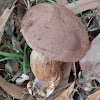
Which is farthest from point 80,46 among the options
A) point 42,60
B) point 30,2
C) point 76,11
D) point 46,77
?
point 30,2

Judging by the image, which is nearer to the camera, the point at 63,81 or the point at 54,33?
the point at 54,33

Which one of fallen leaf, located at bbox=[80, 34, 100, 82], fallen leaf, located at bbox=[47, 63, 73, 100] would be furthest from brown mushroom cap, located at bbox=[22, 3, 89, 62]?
fallen leaf, located at bbox=[47, 63, 73, 100]

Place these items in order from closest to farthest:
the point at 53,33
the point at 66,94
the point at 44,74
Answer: the point at 53,33 < the point at 44,74 < the point at 66,94

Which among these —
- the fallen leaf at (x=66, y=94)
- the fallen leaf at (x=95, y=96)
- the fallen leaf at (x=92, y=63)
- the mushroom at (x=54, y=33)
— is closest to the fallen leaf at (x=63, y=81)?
the fallen leaf at (x=66, y=94)

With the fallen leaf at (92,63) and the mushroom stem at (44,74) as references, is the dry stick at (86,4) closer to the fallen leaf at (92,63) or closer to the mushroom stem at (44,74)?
the fallen leaf at (92,63)

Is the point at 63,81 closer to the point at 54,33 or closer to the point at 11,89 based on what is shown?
the point at 11,89

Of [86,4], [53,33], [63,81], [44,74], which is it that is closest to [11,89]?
[44,74]

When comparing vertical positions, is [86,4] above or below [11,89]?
above
